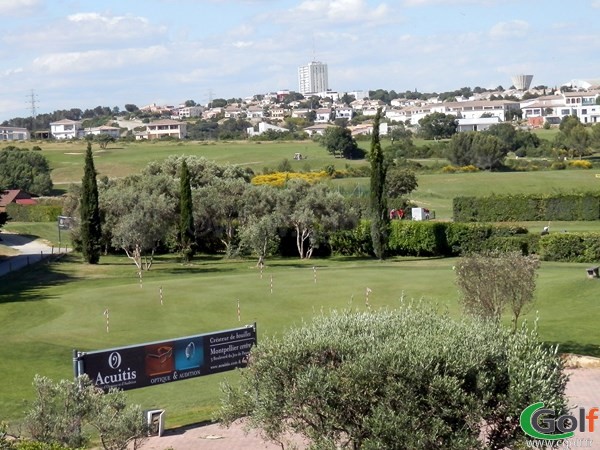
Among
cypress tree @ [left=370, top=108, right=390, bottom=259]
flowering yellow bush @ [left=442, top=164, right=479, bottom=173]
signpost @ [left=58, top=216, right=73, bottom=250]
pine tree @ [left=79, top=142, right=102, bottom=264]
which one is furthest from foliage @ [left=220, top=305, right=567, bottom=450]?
flowering yellow bush @ [left=442, top=164, right=479, bottom=173]

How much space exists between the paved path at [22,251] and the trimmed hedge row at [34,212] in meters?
10.4

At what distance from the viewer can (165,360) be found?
78.5 ft

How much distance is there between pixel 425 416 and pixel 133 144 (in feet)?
488

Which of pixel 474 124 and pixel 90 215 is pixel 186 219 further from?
pixel 474 124

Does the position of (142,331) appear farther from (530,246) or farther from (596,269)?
(530,246)

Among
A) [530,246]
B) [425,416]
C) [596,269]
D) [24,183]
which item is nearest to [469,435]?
[425,416]

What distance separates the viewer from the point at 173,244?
62.2m

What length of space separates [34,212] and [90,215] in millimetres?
27287

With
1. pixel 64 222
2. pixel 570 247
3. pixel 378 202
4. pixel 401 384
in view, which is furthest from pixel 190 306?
pixel 64 222

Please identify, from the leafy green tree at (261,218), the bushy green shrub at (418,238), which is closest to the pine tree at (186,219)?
the leafy green tree at (261,218)

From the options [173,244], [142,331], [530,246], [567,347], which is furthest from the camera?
[173,244]

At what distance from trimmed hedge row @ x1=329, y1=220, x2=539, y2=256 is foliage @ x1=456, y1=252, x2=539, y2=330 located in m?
27.9

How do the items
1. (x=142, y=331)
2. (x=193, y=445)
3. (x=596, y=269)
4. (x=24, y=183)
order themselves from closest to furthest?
1. (x=193, y=445)
2. (x=142, y=331)
3. (x=596, y=269)
4. (x=24, y=183)

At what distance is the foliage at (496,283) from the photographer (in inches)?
1082
